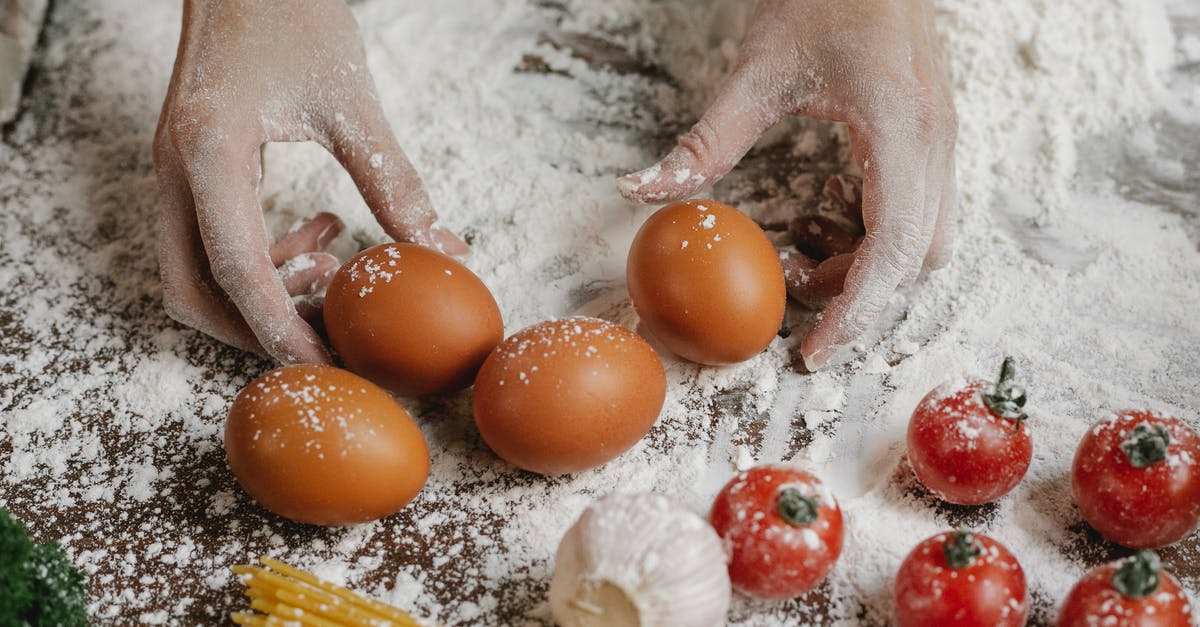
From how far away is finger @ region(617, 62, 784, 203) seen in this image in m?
1.69

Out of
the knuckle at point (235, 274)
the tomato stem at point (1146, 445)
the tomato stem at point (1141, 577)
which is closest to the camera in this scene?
the tomato stem at point (1141, 577)

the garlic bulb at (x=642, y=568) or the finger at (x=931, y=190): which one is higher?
the finger at (x=931, y=190)

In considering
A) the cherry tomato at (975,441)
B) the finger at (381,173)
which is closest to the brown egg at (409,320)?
the finger at (381,173)

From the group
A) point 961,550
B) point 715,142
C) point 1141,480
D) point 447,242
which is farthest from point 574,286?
point 1141,480

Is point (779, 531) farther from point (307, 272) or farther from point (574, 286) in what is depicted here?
point (307, 272)

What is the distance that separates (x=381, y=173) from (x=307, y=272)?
0.21 m

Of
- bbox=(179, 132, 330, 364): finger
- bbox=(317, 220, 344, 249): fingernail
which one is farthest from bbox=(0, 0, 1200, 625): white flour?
bbox=(179, 132, 330, 364): finger

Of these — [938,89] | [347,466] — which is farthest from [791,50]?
[347,466]

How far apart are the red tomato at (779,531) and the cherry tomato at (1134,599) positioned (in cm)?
30

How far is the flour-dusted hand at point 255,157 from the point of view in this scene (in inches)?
63.4

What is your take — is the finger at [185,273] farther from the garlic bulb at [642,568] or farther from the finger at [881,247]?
the finger at [881,247]

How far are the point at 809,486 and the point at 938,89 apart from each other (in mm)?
799

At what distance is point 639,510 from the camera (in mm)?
1256

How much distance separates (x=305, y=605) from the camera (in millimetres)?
1296
